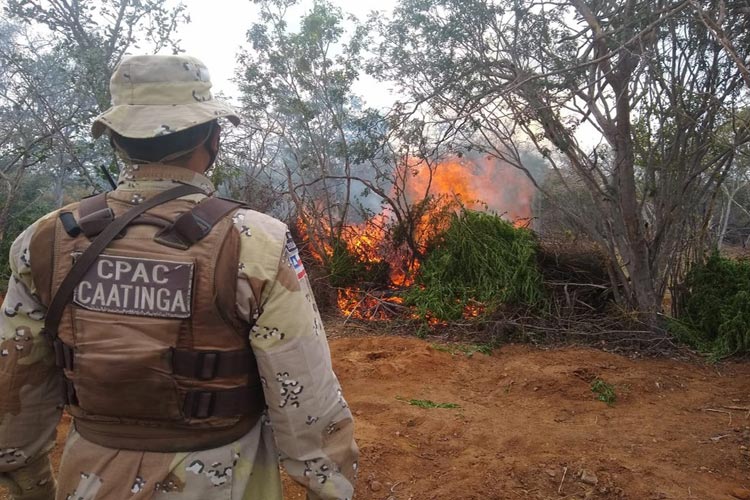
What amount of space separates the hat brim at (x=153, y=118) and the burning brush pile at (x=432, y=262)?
20.0 ft

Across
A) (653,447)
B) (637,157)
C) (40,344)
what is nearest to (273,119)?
(637,157)

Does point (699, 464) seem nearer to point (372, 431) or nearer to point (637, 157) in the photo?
point (372, 431)

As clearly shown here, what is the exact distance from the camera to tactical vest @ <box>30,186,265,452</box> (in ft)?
4.28

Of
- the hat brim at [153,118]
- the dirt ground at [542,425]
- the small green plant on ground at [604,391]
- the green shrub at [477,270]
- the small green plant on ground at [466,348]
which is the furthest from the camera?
the green shrub at [477,270]

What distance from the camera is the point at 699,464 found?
11.6 feet

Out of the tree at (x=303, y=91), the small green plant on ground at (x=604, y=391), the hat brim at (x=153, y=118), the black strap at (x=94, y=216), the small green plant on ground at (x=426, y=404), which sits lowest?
the small green plant on ground at (x=426, y=404)

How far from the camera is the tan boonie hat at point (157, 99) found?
141cm

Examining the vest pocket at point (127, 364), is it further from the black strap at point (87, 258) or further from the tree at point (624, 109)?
the tree at point (624, 109)

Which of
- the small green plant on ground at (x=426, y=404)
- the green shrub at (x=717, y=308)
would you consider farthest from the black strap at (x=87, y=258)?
the green shrub at (x=717, y=308)

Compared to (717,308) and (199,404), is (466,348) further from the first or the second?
(199,404)

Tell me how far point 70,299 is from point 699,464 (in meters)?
Answer: 3.92

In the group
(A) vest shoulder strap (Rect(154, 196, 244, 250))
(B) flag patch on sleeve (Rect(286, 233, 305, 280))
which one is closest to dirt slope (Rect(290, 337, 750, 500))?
(B) flag patch on sleeve (Rect(286, 233, 305, 280))

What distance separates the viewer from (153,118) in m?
1.42

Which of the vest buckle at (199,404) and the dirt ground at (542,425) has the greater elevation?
the vest buckle at (199,404)
